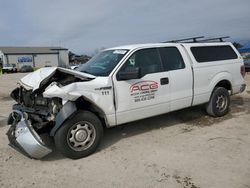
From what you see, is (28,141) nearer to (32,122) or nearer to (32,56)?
(32,122)

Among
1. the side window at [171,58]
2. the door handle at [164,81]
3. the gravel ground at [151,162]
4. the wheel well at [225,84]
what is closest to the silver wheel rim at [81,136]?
the gravel ground at [151,162]

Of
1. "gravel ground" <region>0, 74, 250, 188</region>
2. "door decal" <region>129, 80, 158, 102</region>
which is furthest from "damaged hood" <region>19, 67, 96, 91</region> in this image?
"gravel ground" <region>0, 74, 250, 188</region>

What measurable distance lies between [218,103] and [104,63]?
10.1ft

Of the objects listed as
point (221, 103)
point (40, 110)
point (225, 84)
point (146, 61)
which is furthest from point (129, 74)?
point (225, 84)

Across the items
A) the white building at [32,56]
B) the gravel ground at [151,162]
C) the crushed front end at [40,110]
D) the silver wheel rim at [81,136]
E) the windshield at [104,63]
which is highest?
the white building at [32,56]

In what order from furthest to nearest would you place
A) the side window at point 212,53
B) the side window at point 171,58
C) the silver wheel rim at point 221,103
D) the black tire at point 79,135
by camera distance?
the silver wheel rim at point 221,103
the side window at point 212,53
the side window at point 171,58
the black tire at point 79,135

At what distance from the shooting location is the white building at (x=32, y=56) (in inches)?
2431

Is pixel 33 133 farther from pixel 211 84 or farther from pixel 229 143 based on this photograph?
pixel 211 84

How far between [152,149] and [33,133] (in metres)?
2.01

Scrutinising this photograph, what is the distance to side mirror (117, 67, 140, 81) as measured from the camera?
452 centimetres

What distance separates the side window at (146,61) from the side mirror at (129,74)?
20cm

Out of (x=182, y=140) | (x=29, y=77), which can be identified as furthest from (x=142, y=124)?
(x=29, y=77)

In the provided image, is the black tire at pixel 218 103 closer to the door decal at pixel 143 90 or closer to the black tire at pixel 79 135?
the door decal at pixel 143 90

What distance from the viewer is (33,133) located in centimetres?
404
